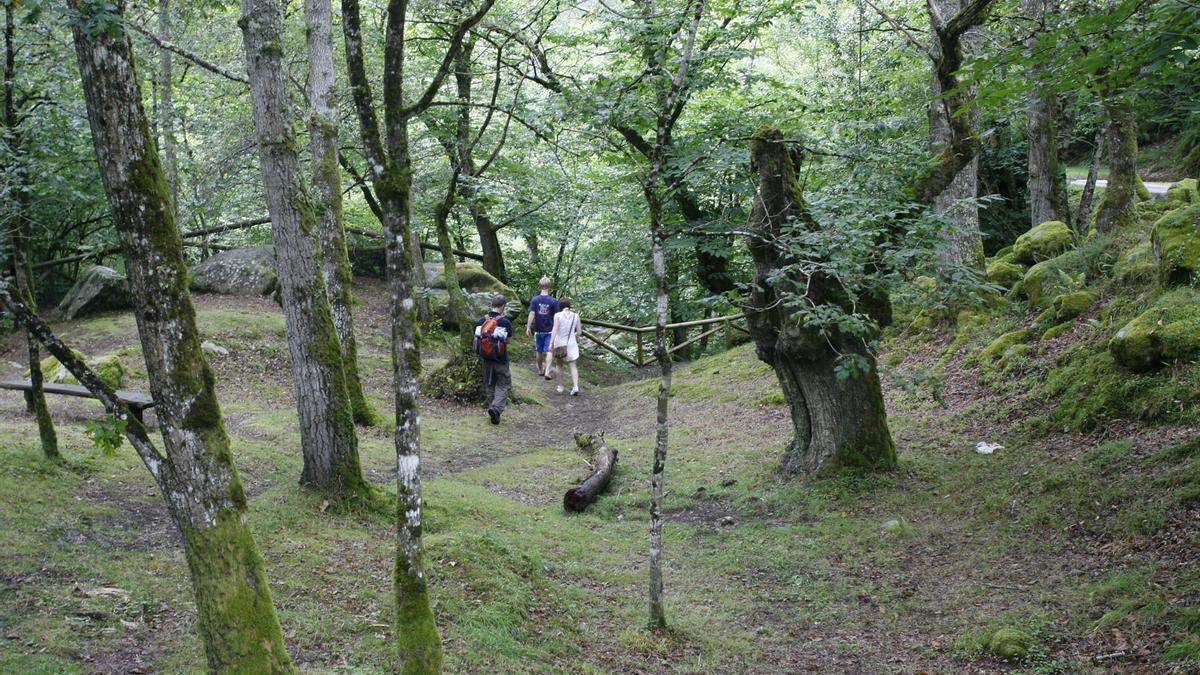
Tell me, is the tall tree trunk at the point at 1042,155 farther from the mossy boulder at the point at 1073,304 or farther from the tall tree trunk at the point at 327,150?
the tall tree trunk at the point at 327,150

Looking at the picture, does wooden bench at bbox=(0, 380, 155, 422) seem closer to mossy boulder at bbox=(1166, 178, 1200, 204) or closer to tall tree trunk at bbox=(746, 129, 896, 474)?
tall tree trunk at bbox=(746, 129, 896, 474)

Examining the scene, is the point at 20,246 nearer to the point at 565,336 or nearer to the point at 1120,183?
the point at 565,336

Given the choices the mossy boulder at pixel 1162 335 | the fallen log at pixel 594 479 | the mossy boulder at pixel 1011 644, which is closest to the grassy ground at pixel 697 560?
the mossy boulder at pixel 1011 644

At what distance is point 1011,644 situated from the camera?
5.21 meters

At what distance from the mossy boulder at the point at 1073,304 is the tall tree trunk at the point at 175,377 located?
393 inches

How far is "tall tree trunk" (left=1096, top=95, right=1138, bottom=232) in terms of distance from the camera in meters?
11.1

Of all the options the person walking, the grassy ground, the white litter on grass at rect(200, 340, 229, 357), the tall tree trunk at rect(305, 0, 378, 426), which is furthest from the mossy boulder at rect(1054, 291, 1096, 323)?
the white litter on grass at rect(200, 340, 229, 357)

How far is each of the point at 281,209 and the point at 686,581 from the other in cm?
509

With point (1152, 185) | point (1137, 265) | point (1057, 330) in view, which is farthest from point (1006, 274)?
point (1152, 185)

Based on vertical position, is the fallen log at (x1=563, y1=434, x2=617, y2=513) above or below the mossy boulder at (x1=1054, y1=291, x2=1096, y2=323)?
below

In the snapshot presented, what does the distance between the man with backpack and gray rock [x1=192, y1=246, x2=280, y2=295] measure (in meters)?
8.49

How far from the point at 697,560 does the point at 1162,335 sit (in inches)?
198

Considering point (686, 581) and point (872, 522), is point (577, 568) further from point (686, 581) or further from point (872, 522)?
point (872, 522)

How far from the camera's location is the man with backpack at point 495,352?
13328 millimetres
